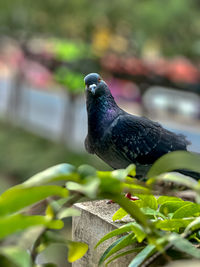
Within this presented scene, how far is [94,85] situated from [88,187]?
3.99ft

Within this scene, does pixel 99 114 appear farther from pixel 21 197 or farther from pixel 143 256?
pixel 21 197

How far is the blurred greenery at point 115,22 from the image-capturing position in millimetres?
9031

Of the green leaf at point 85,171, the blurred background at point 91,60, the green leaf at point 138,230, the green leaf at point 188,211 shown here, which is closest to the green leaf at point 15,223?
the green leaf at point 85,171

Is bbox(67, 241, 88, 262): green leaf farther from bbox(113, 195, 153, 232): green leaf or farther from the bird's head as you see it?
the bird's head

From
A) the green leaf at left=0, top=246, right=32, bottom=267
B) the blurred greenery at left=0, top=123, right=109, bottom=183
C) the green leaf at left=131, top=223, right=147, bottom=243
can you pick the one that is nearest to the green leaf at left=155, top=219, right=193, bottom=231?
the green leaf at left=131, top=223, right=147, bottom=243

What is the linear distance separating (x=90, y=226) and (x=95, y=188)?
86cm

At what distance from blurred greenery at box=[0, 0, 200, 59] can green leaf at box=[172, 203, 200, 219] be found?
7909 millimetres

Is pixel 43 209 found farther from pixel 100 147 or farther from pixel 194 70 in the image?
pixel 194 70

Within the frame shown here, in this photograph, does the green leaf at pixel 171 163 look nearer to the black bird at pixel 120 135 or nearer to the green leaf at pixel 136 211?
the green leaf at pixel 136 211

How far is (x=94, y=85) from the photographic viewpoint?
195cm

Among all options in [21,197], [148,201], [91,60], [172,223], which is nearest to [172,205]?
[148,201]

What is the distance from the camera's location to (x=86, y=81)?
1928 millimetres

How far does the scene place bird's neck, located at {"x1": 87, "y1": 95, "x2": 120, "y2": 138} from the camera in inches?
78.6

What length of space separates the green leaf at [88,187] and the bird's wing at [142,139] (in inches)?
45.6
